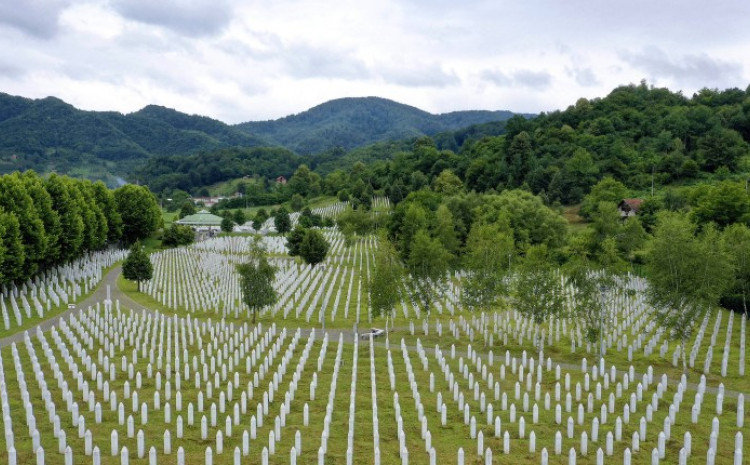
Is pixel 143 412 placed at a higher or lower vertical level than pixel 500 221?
lower

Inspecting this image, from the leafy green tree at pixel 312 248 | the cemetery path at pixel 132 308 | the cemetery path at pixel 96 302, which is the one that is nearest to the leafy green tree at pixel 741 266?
the cemetery path at pixel 132 308

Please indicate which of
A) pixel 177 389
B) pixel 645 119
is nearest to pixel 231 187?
pixel 645 119

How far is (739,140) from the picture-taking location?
86.8m

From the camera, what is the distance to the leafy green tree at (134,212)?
73438mm

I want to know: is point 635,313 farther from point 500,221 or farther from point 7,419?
point 7,419

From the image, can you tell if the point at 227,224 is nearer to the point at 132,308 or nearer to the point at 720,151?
the point at 132,308

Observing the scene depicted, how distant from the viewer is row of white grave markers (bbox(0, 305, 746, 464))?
1619 cm

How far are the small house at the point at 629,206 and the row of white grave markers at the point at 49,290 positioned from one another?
54.9 meters

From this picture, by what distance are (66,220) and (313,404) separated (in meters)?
36.5

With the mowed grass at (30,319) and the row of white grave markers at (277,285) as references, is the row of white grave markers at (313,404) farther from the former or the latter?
the row of white grave markers at (277,285)

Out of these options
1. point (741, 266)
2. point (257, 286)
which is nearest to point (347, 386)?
point (257, 286)

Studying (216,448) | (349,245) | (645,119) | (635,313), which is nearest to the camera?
(216,448)

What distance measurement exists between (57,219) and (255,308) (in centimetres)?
2049

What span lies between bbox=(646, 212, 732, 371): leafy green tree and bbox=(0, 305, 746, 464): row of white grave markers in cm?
352
